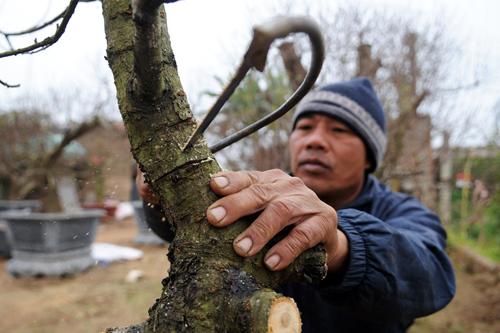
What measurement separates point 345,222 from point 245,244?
19.4 inches

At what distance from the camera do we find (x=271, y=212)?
37.5 inches

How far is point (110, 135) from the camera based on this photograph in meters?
12.9

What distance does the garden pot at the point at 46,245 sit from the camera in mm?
6535

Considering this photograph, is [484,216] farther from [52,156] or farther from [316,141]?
[52,156]

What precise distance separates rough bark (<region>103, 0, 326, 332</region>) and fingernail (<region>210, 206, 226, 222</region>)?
0.04 metres

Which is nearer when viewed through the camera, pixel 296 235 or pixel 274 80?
pixel 296 235

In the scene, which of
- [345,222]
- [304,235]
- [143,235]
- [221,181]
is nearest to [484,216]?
[143,235]

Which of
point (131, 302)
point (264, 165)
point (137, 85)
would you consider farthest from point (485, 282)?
point (137, 85)

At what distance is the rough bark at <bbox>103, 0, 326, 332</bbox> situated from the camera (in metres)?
0.93

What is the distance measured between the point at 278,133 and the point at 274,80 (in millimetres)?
561

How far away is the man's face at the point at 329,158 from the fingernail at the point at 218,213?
1251 millimetres

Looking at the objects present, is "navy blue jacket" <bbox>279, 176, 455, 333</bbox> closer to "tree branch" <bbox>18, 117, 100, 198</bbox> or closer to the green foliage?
the green foliage

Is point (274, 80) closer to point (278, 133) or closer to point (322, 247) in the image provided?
point (278, 133)

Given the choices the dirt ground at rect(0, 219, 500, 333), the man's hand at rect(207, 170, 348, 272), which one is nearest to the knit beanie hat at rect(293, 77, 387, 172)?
the man's hand at rect(207, 170, 348, 272)
